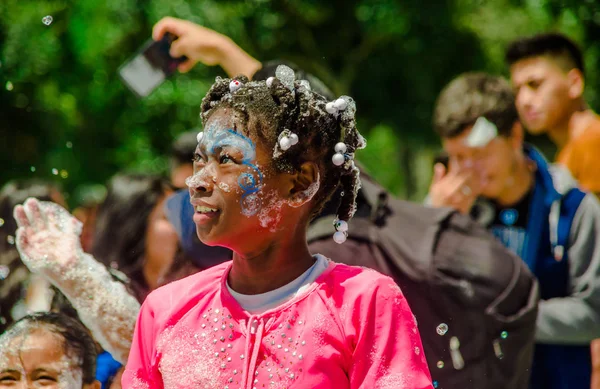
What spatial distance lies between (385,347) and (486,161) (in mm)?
1872

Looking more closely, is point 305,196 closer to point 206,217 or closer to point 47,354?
point 206,217

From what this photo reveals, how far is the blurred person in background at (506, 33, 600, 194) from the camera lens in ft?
13.6

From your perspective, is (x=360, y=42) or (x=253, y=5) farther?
(x=360, y=42)

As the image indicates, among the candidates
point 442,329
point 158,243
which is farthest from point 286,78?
point 158,243

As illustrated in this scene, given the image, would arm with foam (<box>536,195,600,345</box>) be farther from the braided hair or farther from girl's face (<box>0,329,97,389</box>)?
girl's face (<box>0,329,97,389</box>)

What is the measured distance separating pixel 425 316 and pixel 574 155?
1757 mm

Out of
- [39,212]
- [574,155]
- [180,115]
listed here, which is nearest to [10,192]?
[39,212]

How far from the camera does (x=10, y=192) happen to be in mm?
3217

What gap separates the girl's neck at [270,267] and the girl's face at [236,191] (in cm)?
3

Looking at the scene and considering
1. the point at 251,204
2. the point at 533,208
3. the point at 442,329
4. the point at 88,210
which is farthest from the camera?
the point at 88,210

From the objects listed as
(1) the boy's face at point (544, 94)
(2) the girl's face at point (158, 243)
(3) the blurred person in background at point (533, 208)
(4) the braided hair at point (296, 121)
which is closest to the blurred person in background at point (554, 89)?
(1) the boy's face at point (544, 94)

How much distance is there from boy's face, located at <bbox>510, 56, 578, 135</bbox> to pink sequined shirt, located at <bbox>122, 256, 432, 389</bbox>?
251cm

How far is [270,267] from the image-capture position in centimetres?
191

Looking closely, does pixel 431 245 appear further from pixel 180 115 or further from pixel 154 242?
pixel 180 115
